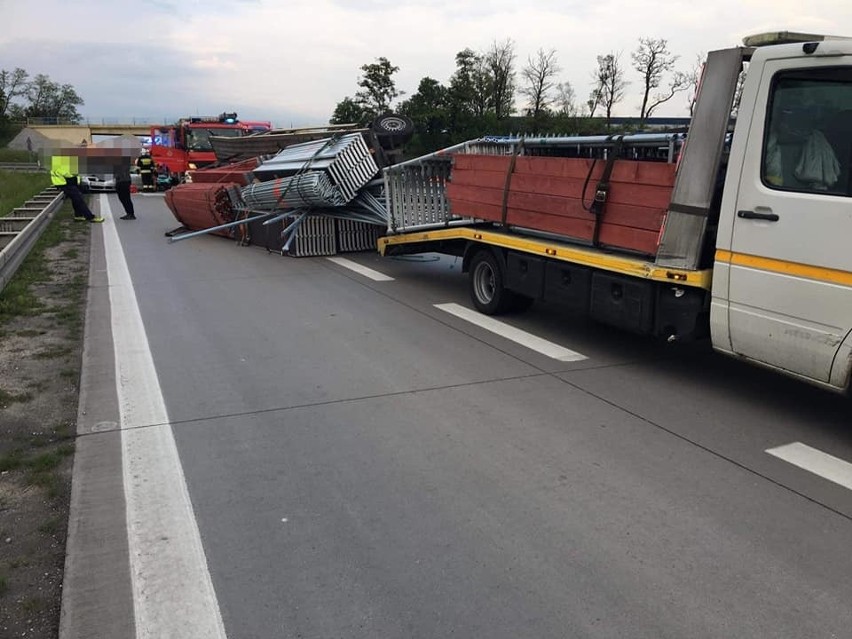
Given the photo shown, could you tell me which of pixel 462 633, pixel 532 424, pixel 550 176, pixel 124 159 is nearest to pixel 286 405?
pixel 532 424

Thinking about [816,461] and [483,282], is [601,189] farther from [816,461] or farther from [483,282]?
[816,461]

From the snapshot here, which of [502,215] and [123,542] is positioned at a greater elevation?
[502,215]

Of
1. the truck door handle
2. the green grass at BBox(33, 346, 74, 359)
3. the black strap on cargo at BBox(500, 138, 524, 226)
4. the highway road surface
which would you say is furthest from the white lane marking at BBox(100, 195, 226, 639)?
the truck door handle

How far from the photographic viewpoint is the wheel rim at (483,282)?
7.98 m

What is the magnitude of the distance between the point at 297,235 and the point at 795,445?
373 inches

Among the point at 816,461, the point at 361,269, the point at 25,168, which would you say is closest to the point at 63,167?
the point at 361,269

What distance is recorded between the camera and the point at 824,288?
4340 millimetres

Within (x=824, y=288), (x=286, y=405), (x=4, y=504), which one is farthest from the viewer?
(x=286, y=405)

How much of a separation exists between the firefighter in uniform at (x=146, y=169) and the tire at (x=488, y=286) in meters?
24.2

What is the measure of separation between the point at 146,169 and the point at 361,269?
2118cm

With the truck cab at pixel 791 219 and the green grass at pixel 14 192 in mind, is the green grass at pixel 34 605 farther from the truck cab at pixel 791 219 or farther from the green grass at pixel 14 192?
the green grass at pixel 14 192

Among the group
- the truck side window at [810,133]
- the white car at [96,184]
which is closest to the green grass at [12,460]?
the truck side window at [810,133]

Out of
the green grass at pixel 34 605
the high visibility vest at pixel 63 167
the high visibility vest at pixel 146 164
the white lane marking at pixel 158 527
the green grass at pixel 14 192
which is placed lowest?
the green grass at pixel 34 605

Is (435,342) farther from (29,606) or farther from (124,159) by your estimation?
(124,159)
